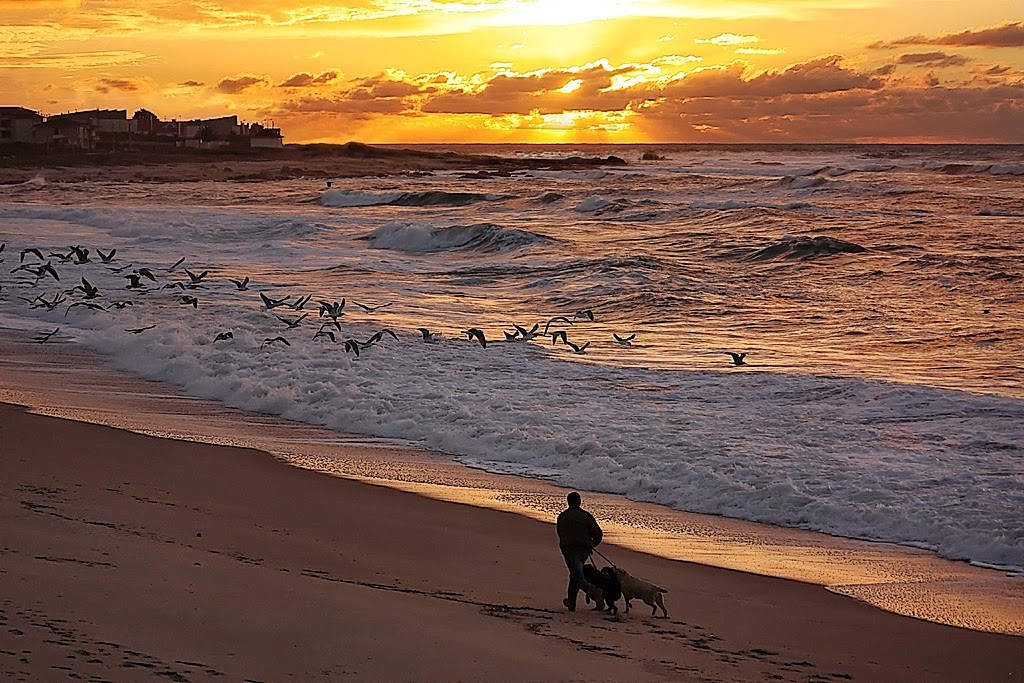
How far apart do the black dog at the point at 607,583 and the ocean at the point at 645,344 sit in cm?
310

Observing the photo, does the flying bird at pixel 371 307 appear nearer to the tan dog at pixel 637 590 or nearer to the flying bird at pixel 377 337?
the flying bird at pixel 377 337

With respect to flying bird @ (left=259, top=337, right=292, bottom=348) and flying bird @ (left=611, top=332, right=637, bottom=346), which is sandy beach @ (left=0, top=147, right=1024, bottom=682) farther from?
flying bird @ (left=611, top=332, right=637, bottom=346)

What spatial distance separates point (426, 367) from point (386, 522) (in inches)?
251

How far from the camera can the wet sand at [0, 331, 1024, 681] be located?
5.15m

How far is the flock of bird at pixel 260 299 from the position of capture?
53.8 ft

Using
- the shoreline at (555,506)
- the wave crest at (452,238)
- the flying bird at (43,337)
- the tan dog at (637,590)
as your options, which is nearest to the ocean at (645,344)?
the wave crest at (452,238)

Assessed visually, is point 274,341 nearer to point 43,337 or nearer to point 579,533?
point 43,337

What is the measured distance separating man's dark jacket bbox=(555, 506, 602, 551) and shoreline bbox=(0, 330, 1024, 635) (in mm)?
1539

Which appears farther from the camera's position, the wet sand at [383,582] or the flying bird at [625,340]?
the flying bird at [625,340]

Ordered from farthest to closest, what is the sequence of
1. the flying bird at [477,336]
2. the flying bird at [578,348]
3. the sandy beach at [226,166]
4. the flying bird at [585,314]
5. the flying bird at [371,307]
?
the sandy beach at [226,166] → the flying bird at [371,307] → the flying bird at [585,314] → the flying bird at [578,348] → the flying bird at [477,336]

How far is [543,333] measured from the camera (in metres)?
17.4

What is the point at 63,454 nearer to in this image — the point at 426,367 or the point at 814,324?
the point at 426,367

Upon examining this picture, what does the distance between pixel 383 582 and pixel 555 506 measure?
2764 mm

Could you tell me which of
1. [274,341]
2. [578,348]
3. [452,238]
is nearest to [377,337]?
[274,341]
